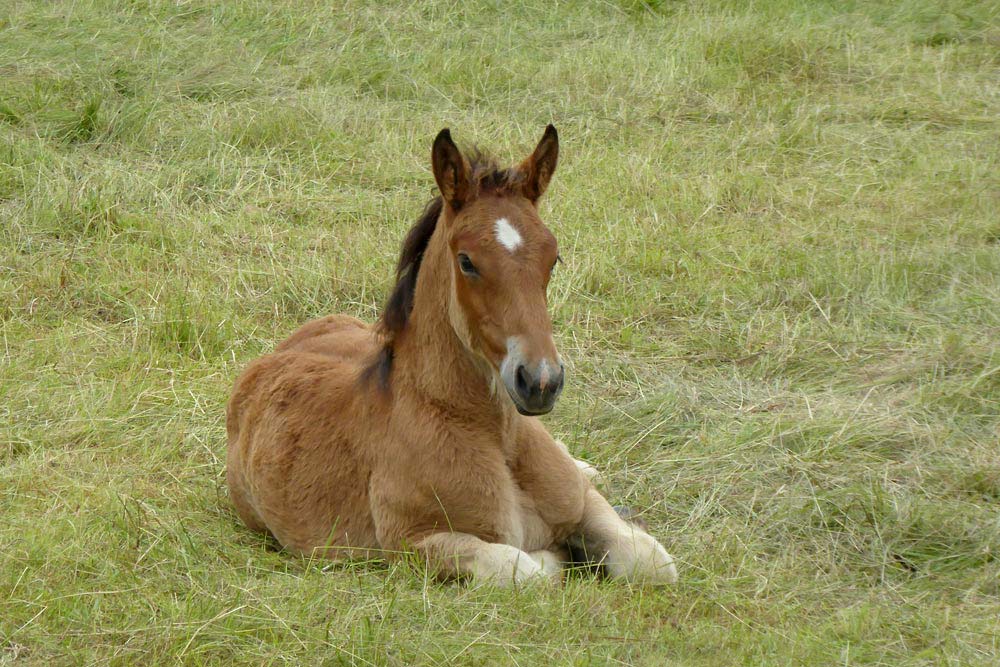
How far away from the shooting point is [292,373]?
5.28 m

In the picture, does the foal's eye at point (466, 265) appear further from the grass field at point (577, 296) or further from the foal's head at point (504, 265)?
the grass field at point (577, 296)

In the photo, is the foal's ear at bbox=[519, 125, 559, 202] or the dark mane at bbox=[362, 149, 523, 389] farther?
the dark mane at bbox=[362, 149, 523, 389]

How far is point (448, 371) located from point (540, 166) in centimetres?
79

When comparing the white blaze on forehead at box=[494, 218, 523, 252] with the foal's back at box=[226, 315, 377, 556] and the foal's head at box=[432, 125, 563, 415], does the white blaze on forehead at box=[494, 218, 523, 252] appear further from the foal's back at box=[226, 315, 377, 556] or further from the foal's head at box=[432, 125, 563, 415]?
the foal's back at box=[226, 315, 377, 556]

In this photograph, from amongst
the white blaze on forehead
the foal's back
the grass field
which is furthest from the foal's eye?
the grass field

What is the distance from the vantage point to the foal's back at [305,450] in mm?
4801

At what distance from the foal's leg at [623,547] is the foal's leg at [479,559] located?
0.23 m

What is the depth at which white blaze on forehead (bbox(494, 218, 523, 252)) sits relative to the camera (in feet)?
13.9

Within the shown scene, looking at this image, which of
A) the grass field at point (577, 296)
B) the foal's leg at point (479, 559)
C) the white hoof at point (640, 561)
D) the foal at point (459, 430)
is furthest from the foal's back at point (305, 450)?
the white hoof at point (640, 561)

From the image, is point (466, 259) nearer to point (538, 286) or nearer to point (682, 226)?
point (538, 286)

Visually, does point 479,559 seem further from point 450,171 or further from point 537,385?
point 450,171

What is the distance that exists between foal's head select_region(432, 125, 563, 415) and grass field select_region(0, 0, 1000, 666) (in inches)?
29.1

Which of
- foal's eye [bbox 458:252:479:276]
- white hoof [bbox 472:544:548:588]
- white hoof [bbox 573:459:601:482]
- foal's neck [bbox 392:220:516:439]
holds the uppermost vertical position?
foal's eye [bbox 458:252:479:276]

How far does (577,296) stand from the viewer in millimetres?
7152
